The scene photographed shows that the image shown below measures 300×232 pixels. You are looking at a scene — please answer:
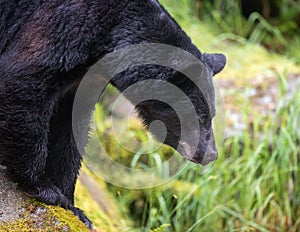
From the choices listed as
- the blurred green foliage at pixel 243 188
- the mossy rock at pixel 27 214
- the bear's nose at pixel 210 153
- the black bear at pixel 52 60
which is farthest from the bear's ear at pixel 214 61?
the blurred green foliage at pixel 243 188

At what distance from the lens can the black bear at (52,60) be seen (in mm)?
3443

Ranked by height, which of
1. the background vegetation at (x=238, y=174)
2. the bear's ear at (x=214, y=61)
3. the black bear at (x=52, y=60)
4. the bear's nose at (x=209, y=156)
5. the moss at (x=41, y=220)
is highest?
the black bear at (x=52, y=60)

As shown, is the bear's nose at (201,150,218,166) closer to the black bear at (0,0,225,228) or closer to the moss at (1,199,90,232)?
the black bear at (0,0,225,228)

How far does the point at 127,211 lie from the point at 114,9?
108 inches

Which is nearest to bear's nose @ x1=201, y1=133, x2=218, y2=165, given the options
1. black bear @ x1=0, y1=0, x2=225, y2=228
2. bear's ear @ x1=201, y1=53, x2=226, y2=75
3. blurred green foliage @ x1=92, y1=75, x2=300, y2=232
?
black bear @ x1=0, y1=0, x2=225, y2=228

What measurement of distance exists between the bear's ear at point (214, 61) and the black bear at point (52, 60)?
81 mm

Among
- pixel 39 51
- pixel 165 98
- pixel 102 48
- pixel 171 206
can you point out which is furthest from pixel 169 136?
→ pixel 171 206

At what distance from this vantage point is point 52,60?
348cm

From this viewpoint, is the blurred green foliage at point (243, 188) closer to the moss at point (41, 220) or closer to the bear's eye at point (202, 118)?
the bear's eye at point (202, 118)

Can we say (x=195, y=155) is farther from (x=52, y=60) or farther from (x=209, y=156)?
(x=52, y=60)

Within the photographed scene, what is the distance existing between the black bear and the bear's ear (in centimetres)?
8

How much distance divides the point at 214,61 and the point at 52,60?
3.60 ft

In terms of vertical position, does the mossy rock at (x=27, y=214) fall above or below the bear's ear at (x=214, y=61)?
below

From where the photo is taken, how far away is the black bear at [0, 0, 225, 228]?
344cm
